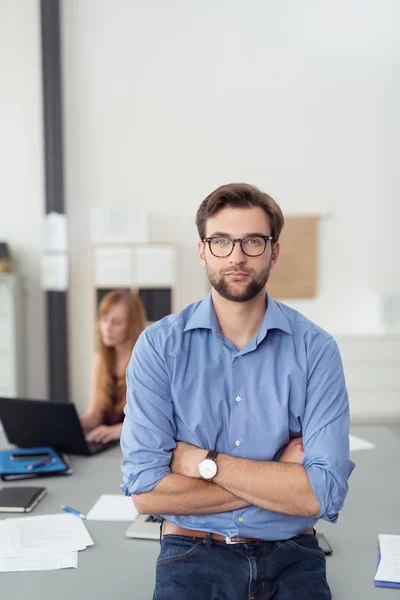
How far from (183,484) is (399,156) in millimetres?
4342

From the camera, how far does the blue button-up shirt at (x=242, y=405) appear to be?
5.88 ft

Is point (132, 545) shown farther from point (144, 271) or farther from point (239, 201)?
point (144, 271)

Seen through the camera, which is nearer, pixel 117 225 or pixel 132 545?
pixel 132 545

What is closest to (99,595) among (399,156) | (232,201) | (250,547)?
(250,547)

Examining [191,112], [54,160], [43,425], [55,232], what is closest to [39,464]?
[43,425]

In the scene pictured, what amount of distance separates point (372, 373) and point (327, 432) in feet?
11.9

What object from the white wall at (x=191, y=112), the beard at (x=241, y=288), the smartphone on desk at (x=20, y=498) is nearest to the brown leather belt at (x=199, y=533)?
the smartphone on desk at (x=20, y=498)

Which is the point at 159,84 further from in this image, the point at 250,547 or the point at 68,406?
the point at 250,547

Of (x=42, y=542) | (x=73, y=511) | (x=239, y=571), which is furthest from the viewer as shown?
(x=73, y=511)

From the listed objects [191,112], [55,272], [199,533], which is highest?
[191,112]

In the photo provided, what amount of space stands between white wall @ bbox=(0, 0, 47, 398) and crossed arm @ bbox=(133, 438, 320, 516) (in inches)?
150

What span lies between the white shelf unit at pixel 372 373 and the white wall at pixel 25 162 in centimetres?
240

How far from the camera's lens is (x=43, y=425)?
2582 mm

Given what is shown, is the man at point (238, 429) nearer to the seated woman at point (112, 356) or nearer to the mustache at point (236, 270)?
the mustache at point (236, 270)
